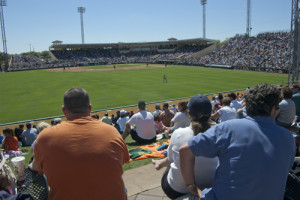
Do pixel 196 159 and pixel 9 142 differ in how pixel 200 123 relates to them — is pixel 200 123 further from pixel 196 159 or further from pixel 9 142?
pixel 9 142

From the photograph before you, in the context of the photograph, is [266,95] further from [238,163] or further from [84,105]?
[84,105]

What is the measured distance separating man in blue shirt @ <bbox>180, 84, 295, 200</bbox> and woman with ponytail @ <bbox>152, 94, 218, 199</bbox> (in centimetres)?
36

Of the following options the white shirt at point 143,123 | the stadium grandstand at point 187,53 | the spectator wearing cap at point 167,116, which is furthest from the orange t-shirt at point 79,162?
the stadium grandstand at point 187,53

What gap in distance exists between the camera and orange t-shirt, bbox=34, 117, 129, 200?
2.28m

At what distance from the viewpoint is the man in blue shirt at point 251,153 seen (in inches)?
80.4

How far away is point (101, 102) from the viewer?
775 inches

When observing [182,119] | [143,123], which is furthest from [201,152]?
[143,123]

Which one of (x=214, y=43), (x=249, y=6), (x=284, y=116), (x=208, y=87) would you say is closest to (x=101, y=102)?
(x=208, y=87)

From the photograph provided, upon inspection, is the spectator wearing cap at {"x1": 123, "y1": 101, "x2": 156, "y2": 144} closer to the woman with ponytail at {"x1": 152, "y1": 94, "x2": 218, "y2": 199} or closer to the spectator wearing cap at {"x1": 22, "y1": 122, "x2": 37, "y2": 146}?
the woman with ponytail at {"x1": 152, "y1": 94, "x2": 218, "y2": 199}

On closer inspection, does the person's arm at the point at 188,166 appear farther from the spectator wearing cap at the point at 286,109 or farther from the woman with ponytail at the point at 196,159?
the spectator wearing cap at the point at 286,109

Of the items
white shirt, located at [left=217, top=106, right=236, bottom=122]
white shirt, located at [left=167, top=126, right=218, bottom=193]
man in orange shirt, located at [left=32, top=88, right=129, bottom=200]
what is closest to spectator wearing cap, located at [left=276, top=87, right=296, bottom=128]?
white shirt, located at [left=217, top=106, right=236, bottom=122]

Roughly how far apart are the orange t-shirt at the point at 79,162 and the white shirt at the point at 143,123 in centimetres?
455

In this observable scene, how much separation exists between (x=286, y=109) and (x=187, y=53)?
71.8 meters

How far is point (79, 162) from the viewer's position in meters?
2.27
